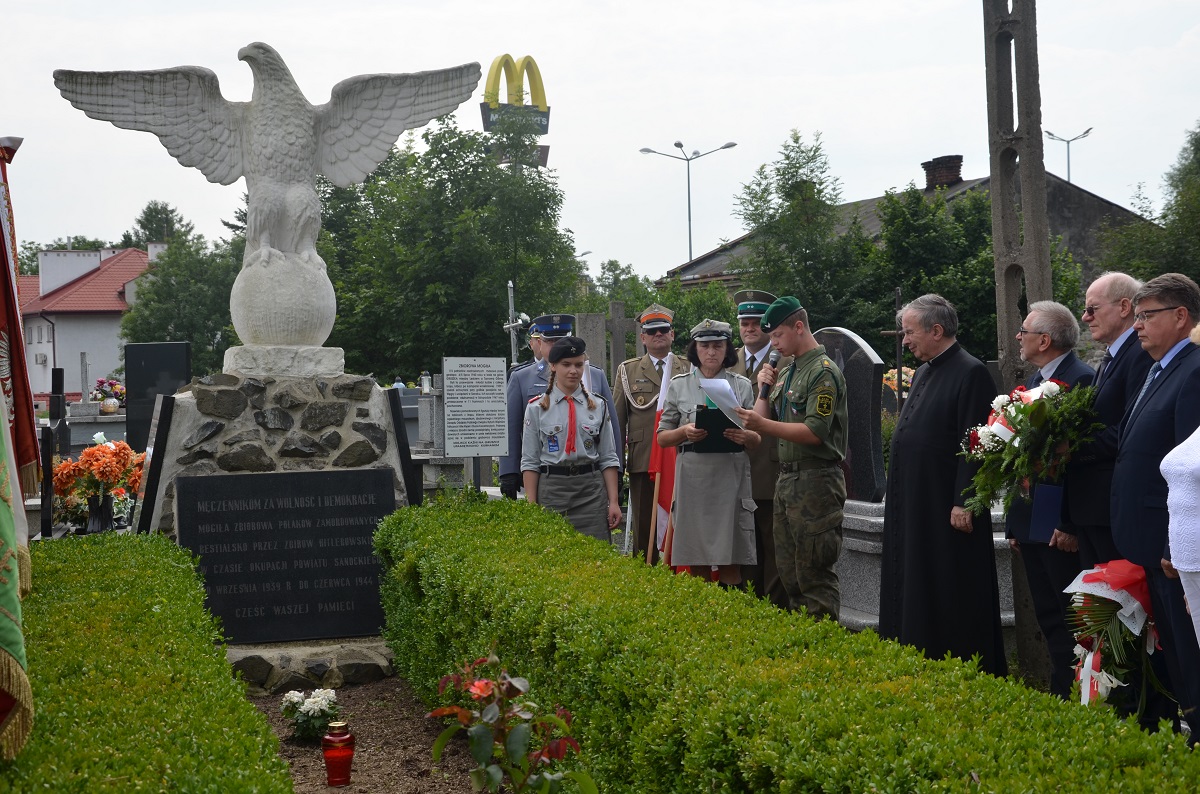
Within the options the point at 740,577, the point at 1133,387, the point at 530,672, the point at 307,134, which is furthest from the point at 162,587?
the point at 1133,387

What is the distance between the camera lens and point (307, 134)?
24.4 ft

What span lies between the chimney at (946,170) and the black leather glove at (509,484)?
32.1m

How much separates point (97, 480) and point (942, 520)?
24.4 ft

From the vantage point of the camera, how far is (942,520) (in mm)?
5227

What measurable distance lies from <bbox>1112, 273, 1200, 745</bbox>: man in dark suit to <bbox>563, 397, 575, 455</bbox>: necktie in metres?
3.31

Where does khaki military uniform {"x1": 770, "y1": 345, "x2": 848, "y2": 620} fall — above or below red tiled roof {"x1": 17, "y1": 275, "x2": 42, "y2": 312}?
below

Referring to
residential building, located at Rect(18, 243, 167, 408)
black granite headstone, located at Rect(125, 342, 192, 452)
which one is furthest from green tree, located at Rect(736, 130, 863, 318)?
residential building, located at Rect(18, 243, 167, 408)

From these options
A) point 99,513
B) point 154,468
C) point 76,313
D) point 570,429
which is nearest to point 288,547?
point 154,468

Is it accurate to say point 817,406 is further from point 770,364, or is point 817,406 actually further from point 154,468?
point 154,468

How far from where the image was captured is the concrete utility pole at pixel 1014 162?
261 inches

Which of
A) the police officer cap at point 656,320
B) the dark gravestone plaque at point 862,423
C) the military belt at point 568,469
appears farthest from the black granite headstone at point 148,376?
the dark gravestone plaque at point 862,423

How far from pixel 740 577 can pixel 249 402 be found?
3388 mm

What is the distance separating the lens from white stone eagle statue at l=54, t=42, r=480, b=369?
7.23 m

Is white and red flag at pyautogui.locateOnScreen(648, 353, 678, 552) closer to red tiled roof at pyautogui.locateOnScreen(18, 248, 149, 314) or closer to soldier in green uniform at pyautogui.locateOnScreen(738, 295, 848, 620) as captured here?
soldier in green uniform at pyautogui.locateOnScreen(738, 295, 848, 620)
